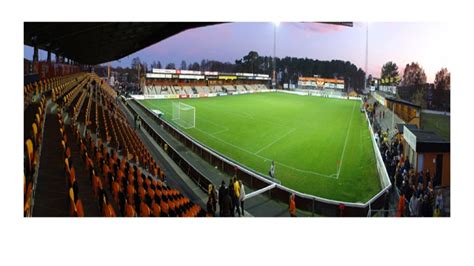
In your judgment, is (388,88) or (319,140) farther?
(319,140)

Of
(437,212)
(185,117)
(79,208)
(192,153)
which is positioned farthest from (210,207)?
(437,212)

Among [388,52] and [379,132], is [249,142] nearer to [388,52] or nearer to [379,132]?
[379,132]

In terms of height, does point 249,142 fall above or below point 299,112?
below

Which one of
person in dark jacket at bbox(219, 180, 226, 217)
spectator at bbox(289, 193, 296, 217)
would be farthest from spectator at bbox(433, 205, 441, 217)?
person in dark jacket at bbox(219, 180, 226, 217)

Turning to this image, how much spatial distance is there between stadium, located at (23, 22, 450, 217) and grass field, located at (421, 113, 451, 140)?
0.06 feet

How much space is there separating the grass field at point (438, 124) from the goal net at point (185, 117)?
4298mm

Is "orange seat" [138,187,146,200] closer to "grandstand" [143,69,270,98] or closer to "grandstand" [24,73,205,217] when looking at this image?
"grandstand" [24,73,205,217]

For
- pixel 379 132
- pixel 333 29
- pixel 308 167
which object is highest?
pixel 333 29

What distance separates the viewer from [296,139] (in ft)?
29.9

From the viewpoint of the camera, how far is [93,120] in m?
7.88

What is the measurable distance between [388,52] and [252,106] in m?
3.54

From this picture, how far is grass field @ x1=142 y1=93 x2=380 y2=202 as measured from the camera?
6379mm
